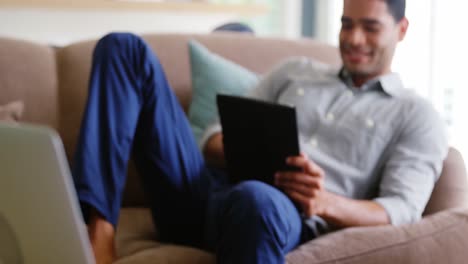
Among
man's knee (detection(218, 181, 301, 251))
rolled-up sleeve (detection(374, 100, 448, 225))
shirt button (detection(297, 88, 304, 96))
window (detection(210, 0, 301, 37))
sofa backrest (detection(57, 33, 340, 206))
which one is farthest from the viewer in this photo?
window (detection(210, 0, 301, 37))

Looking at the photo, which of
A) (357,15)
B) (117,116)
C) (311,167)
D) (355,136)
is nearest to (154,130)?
(117,116)

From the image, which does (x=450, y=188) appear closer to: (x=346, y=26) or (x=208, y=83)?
(x=346, y=26)

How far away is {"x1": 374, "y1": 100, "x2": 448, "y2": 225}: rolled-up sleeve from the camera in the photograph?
Answer: 1.47 m

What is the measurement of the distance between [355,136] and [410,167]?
18cm

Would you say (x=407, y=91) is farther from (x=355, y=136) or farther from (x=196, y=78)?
(x=196, y=78)

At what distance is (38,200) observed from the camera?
639 millimetres

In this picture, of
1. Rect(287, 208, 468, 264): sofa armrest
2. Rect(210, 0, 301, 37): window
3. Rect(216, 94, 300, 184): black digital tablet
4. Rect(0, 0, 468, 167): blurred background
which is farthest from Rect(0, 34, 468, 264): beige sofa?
Rect(210, 0, 301, 37): window

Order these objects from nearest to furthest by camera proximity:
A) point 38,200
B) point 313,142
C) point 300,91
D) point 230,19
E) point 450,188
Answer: point 38,200 < point 450,188 < point 313,142 < point 300,91 < point 230,19

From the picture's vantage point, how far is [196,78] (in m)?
1.92

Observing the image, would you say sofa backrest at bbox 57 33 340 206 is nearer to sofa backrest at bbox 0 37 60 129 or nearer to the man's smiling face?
sofa backrest at bbox 0 37 60 129

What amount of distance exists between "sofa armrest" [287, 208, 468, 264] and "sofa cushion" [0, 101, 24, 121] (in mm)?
892

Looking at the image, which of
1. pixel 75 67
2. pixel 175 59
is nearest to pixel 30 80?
pixel 75 67

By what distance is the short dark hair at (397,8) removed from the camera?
5.60ft

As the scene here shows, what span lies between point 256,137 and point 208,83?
0.51 m
